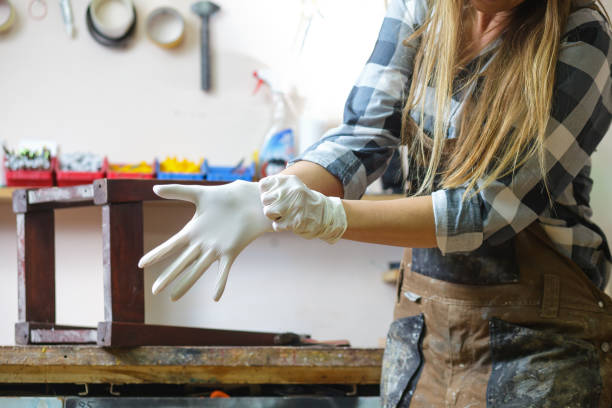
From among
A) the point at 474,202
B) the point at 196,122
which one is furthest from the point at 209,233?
the point at 196,122

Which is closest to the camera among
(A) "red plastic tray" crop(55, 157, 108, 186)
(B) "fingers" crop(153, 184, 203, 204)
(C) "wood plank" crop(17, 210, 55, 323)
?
(B) "fingers" crop(153, 184, 203, 204)

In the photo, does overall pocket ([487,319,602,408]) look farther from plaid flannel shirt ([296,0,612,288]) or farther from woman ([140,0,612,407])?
plaid flannel shirt ([296,0,612,288])

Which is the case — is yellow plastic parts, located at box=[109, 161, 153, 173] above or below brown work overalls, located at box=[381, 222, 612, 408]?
above

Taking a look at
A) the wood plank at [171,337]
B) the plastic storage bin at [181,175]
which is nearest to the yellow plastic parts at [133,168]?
the plastic storage bin at [181,175]

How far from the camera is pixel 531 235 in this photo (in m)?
0.96

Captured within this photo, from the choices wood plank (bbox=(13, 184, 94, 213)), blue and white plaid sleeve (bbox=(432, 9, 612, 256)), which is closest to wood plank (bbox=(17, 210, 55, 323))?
wood plank (bbox=(13, 184, 94, 213))

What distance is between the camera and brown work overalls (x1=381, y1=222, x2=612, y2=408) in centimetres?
86

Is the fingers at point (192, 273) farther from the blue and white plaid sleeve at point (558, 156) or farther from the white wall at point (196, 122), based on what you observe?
the white wall at point (196, 122)

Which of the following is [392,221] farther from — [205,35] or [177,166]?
[205,35]

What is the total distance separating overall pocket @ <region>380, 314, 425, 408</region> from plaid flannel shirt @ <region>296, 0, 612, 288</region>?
0.20 metres

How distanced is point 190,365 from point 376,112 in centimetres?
65

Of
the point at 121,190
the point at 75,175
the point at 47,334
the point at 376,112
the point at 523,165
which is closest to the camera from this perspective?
the point at 523,165

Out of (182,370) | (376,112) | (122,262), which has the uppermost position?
(376,112)

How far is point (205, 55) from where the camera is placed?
2.04 m
